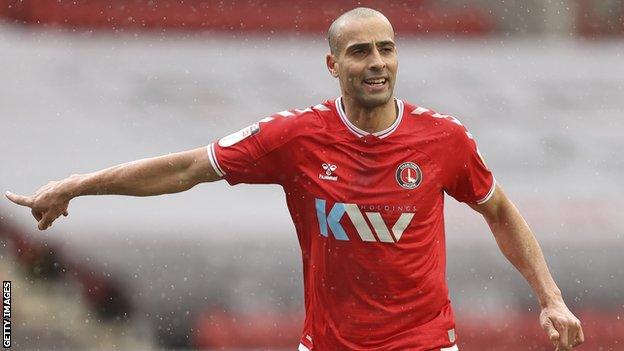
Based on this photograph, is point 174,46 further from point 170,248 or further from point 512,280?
point 512,280

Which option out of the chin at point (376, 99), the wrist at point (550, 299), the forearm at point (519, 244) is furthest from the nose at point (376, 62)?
the wrist at point (550, 299)

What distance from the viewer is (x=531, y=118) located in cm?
1413

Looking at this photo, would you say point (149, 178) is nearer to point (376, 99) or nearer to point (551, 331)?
point (376, 99)

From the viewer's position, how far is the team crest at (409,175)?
18.7 feet

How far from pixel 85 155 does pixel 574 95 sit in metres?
5.07

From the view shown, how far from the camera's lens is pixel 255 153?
19.0 ft

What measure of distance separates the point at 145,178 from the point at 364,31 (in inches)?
43.6

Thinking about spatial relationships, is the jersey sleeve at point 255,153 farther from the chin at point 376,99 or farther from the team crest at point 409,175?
the team crest at point 409,175

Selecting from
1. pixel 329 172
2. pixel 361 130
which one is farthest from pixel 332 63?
pixel 329 172

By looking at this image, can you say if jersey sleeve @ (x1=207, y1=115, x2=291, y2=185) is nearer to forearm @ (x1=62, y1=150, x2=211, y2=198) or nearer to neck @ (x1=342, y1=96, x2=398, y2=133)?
forearm @ (x1=62, y1=150, x2=211, y2=198)

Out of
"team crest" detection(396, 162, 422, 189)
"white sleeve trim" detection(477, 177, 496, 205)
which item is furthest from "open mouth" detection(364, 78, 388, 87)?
"white sleeve trim" detection(477, 177, 496, 205)

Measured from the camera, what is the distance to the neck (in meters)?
5.75

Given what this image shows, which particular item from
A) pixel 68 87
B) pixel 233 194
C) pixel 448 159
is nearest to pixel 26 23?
pixel 68 87

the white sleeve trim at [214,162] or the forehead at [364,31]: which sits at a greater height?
the forehead at [364,31]
